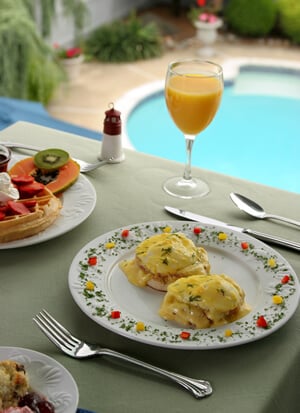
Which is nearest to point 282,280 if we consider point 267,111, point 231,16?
point 267,111

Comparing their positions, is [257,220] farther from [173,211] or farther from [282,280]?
[282,280]

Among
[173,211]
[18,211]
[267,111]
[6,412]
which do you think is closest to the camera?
[6,412]

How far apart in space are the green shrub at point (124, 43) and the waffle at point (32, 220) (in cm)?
466

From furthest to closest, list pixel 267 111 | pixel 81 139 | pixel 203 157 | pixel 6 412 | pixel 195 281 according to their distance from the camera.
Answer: pixel 267 111
pixel 203 157
pixel 81 139
pixel 195 281
pixel 6 412

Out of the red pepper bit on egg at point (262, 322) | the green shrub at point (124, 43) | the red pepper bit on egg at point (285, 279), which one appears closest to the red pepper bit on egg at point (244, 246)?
the red pepper bit on egg at point (285, 279)

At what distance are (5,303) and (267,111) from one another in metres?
4.29

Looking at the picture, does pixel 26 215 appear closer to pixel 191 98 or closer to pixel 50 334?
pixel 50 334

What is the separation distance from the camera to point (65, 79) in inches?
179

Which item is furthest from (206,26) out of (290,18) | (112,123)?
(112,123)

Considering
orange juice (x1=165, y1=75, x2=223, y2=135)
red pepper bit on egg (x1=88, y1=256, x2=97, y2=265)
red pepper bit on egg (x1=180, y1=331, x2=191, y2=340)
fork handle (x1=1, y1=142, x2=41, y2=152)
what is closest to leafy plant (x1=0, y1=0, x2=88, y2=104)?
fork handle (x1=1, y1=142, x2=41, y2=152)

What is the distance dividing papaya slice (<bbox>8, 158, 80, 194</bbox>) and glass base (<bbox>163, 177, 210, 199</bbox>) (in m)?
0.20

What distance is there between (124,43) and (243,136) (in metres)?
1.64

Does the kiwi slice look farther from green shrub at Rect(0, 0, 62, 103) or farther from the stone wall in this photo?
the stone wall

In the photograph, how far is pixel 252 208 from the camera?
1.40m
